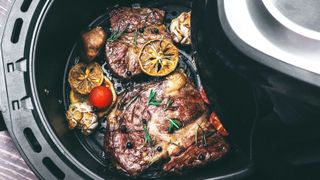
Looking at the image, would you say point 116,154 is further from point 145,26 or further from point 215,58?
point 215,58

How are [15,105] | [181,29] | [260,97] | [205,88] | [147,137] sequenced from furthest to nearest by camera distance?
[181,29] → [147,137] → [15,105] → [205,88] → [260,97]

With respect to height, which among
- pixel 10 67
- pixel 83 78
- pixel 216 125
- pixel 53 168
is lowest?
pixel 216 125

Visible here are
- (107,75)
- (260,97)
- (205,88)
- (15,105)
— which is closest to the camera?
(260,97)

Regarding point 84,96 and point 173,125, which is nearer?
point 173,125

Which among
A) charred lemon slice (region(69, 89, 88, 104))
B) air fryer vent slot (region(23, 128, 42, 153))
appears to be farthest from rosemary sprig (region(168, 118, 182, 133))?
air fryer vent slot (region(23, 128, 42, 153))

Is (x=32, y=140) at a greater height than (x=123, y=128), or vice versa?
(x=32, y=140)

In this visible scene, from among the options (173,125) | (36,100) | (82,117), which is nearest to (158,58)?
(173,125)

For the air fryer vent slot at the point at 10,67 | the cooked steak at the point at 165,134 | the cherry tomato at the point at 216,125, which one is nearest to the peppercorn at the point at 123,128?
the cooked steak at the point at 165,134

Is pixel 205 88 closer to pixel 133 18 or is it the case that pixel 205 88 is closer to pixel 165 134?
pixel 165 134
